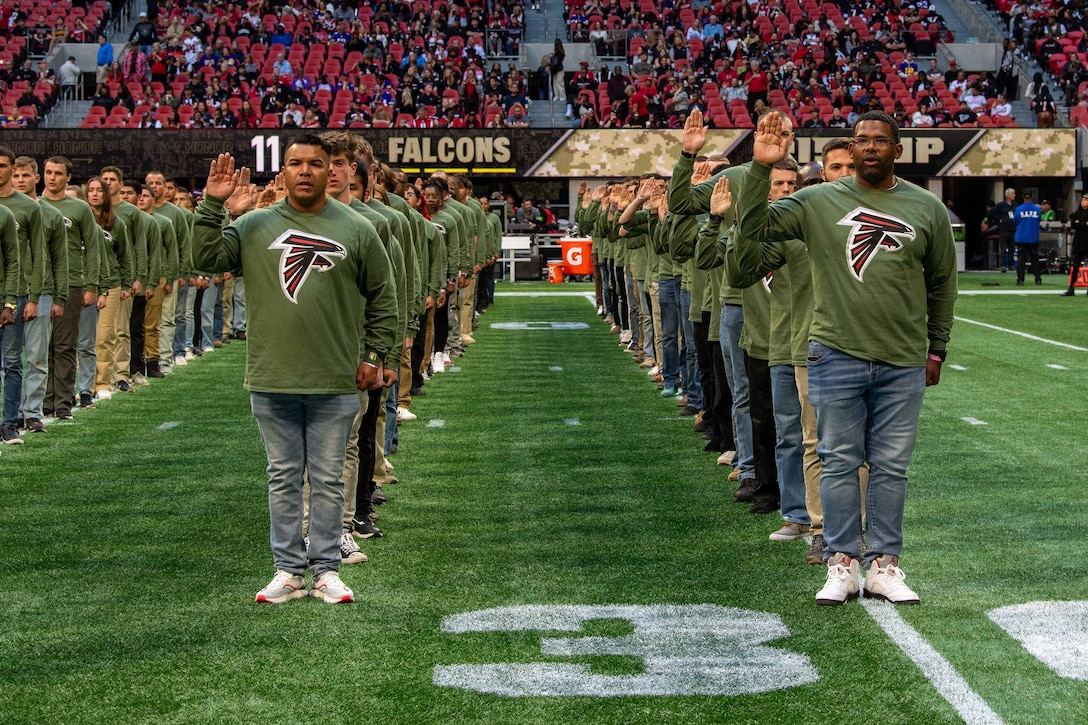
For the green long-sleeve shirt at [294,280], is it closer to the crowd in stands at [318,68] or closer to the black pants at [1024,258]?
the black pants at [1024,258]

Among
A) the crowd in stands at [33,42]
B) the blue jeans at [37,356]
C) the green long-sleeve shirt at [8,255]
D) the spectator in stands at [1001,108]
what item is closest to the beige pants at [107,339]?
the blue jeans at [37,356]

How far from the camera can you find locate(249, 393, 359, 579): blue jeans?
6297mm

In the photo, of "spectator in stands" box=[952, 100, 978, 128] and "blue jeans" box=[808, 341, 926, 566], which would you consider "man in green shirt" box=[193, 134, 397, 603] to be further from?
"spectator in stands" box=[952, 100, 978, 128]

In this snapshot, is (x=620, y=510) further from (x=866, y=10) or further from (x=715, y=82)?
(x=866, y=10)

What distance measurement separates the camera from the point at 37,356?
11.4 meters

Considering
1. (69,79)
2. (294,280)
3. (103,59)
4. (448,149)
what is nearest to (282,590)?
(294,280)

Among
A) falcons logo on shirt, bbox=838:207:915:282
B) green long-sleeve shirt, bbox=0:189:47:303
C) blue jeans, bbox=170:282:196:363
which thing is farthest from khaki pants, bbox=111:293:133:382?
falcons logo on shirt, bbox=838:207:915:282

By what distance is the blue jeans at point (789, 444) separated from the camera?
751 cm

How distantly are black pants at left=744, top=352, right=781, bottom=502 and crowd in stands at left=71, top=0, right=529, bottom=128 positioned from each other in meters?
28.1

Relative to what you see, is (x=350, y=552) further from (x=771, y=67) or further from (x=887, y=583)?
(x=771, y=67)

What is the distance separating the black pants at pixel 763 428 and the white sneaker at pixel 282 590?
2.94 m

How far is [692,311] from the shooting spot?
10.6 m

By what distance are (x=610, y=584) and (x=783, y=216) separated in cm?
175

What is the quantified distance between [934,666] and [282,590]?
2.62 m
